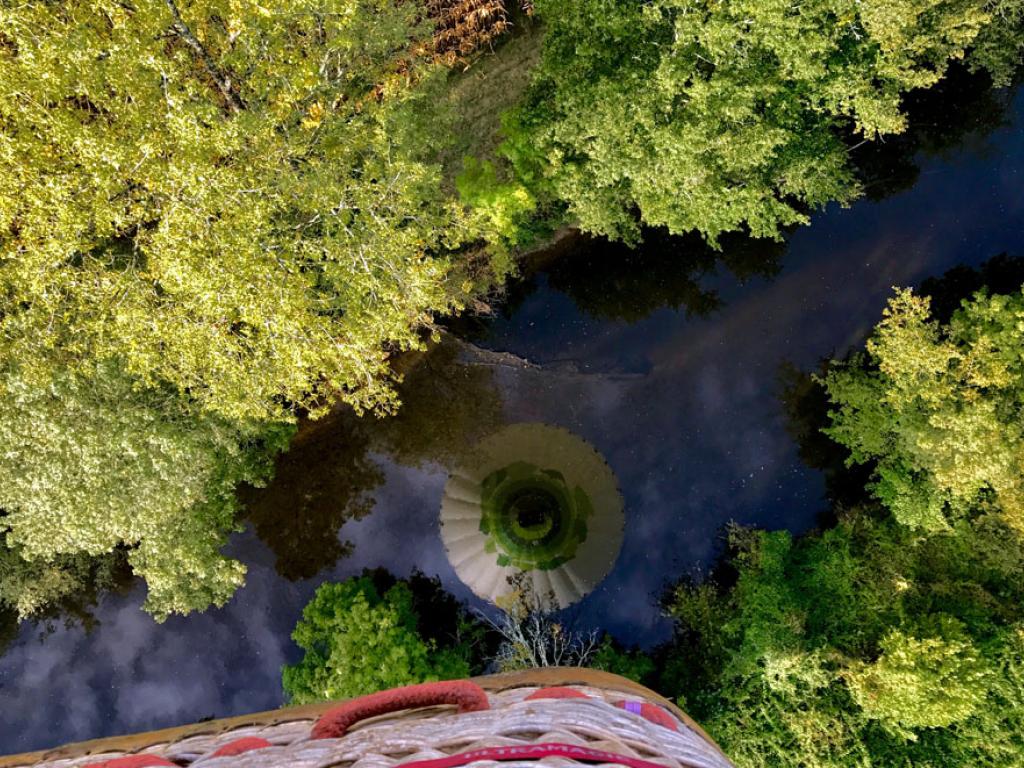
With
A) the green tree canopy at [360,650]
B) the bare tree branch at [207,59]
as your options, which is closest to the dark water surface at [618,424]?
the green tree canopy at [360,650]

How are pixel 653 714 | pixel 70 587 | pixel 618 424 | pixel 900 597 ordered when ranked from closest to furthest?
pixel 653 714, pixel 900 597, pixel 70 587, pixel 618 424

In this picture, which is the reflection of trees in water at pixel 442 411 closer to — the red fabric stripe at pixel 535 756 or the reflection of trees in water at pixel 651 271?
the reflection of trees in water at pixel 651 271

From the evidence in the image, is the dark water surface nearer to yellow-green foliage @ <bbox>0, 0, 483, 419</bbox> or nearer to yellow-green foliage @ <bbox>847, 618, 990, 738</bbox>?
yellow-green foliage @ <bbox>847, 618, 990, 738</bbox>

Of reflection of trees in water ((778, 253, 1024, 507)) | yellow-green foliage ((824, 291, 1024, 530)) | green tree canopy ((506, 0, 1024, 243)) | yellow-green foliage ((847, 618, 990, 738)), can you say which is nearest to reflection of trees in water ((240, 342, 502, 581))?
green tree canopy ((506, 0, 1024, 243))

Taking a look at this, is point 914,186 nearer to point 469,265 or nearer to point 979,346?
point 979,346

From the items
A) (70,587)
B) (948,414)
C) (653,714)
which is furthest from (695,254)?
(70,587)

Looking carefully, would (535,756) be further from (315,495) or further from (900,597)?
(315,495)

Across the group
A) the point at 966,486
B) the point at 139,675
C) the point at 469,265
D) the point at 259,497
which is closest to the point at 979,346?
the point at 966,486
